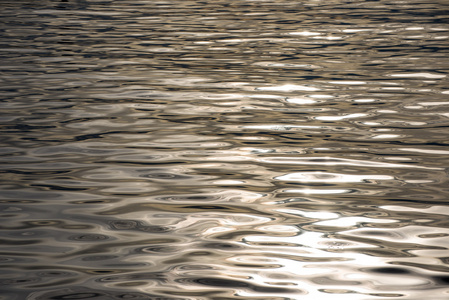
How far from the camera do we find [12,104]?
6488mm

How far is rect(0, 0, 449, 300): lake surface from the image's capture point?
9.70 ft

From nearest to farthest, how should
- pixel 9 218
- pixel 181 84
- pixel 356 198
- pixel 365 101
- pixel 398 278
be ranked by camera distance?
1. pixel 398 278
2. pixel 9 218
3. pixel 356 198
4. pixel 365 101
5. pixel 181 84

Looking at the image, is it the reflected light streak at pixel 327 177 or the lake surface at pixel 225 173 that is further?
the reflected light streak at pixel 327 177

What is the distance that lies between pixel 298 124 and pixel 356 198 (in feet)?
5.84

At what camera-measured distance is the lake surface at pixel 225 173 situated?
296 centimetres

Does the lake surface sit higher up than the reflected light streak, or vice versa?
the lake surface

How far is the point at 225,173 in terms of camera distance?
4.42 meters

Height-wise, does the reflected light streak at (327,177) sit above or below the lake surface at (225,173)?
below

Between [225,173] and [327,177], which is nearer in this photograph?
[327,177]

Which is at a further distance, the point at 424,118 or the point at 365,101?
the point at 365,101

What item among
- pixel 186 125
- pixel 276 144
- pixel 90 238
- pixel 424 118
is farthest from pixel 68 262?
pixel 424 118

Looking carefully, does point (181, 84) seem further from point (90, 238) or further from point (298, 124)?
point (90, 238)

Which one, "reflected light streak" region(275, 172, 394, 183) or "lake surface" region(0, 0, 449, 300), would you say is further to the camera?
"reflected light streak" region(275, 172, 394, 183)

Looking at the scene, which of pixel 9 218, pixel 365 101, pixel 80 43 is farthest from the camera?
pixel 80 43
